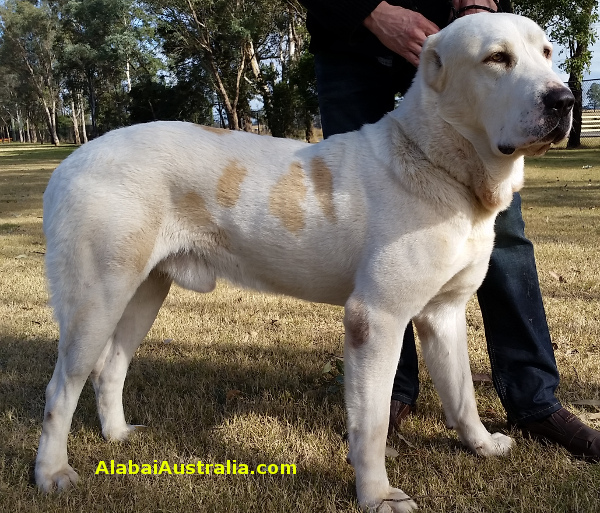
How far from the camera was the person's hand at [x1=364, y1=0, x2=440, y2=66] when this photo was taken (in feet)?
8.66

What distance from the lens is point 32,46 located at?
2253 inches

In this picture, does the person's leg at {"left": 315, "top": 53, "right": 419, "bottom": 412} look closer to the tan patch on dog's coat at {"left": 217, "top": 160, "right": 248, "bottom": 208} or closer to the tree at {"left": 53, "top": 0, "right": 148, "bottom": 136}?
the tan patch on dog's coat at {"left": 217, "top": 160, "right": 248, "bottom": 208}

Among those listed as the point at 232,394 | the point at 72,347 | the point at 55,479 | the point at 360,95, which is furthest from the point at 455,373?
the point at 55,479

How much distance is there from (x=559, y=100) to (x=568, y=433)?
153cm

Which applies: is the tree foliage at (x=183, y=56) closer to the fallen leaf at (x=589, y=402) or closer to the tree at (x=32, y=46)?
the tree at (x=32, y=46)

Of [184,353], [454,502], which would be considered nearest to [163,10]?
[184,353]

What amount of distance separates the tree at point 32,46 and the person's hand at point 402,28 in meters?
59.8

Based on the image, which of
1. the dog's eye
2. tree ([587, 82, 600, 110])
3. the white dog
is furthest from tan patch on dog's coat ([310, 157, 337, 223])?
tree ([587, 82, 600, 110])

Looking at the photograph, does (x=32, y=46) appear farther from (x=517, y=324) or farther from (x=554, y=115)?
(x=554, y=115)

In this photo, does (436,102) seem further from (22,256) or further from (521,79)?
(22,256)

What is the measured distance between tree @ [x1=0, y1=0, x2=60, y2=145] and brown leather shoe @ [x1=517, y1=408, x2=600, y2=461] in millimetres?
60519

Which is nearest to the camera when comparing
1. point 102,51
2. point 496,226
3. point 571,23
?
point 496,226

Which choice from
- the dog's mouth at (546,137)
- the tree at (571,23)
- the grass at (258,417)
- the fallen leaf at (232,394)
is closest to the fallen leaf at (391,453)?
the grass at (258,417)

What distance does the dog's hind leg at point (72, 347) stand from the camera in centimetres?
255
